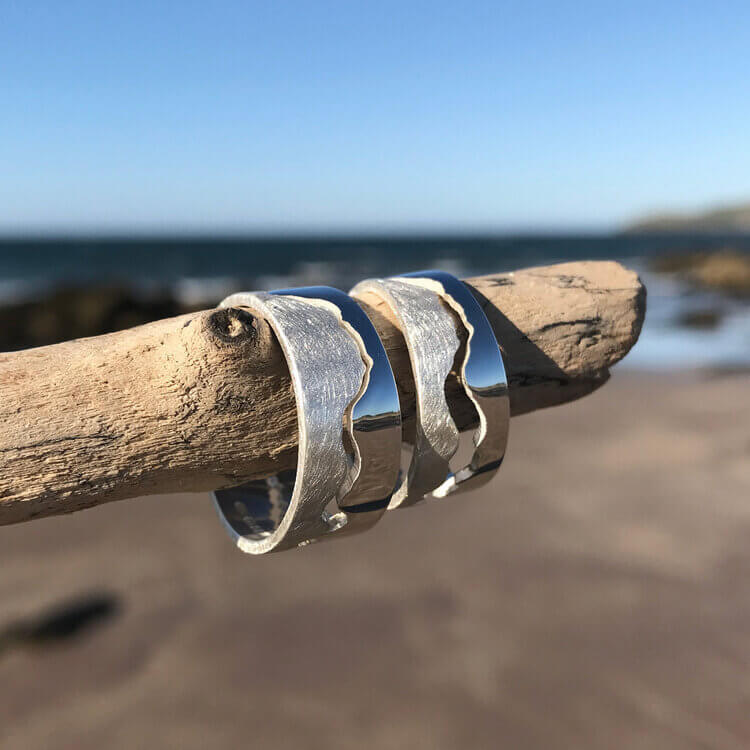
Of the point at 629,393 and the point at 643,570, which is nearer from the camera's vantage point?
the point at 643,570

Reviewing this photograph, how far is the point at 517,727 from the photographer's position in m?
2.04

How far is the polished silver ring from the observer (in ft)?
2.67

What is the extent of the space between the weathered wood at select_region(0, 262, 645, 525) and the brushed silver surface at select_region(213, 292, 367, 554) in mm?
68

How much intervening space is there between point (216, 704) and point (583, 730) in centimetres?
117

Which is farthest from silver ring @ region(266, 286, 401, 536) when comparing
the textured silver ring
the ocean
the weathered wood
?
the ocean

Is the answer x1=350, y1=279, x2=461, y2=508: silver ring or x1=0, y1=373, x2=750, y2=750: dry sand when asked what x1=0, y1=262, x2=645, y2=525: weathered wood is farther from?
x1=0, y1=373, x2=750, y2=750: dry sand

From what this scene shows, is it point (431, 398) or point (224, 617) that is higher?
point (431, 398)

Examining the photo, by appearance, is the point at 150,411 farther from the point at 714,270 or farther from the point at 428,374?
the point at 714,270

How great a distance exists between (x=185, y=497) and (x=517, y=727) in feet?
7.57

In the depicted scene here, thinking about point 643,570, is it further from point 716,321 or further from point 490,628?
point 716,321

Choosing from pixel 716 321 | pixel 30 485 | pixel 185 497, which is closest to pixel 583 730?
pixel 30 485

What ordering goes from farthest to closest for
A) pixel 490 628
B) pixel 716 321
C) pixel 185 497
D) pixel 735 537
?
pixel 716 321
pixel 185 497
pixel 735 537
pixel 490 628

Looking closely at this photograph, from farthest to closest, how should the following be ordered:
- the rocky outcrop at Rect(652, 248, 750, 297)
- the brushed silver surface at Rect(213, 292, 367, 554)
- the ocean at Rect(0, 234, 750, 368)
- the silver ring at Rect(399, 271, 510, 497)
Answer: the rocky outcrop at Rect(652, 248, 750, 297), the ocean at Rect(0, 234, 750, 368), the silver ring at Rect(399, 271, 510, 497), the brushed silver surface at Rect(213, 292, 367, 554)

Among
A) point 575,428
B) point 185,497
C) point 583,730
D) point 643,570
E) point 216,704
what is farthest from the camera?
point 575,428
